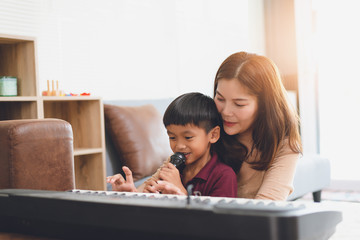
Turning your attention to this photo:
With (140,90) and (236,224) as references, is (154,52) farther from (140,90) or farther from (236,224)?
(236,224)

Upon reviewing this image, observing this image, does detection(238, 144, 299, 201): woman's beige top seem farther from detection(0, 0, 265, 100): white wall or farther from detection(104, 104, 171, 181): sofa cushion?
detection(0, 0, 265, 100): white wall

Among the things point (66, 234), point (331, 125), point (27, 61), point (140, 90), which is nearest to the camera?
point (66, 234)

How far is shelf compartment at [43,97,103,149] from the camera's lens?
264 cm

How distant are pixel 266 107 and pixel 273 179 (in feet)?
0.71

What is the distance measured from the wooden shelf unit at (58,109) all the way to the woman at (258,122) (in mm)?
1306

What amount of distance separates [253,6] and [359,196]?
223 centimetres

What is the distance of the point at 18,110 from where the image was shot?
93.4 inches

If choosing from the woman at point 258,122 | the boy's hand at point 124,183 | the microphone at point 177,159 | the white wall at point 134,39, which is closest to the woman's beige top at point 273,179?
the woman at point 258,122

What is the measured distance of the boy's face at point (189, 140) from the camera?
1300 millimetres

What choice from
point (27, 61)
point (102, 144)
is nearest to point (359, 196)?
point (102, 144)

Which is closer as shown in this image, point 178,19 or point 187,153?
point 187,153

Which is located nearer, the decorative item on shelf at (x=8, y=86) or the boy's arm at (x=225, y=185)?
the boy's arm at (x=225, y=185)

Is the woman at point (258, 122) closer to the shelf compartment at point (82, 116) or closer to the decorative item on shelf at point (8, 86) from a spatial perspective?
the decorative item on shelf at point (8, 86)

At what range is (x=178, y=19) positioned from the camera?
405cm
